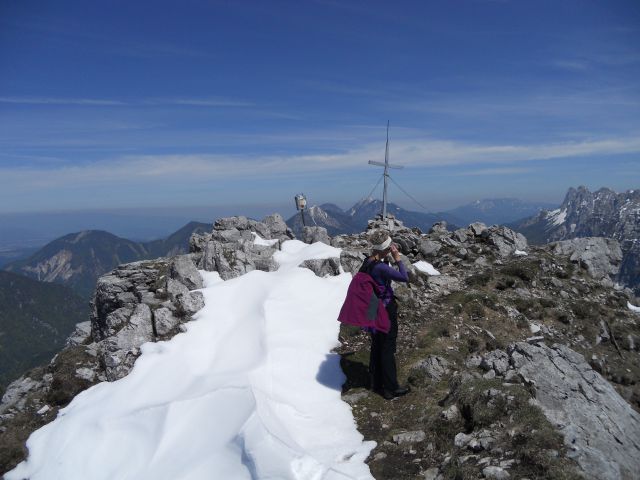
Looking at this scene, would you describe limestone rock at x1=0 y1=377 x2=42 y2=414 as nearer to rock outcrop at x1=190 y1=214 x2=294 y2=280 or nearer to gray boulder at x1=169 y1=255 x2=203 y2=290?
gray boulder at x1=169 y1=255 x2=203 y2=290

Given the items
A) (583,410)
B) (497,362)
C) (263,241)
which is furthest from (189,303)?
(583,410)

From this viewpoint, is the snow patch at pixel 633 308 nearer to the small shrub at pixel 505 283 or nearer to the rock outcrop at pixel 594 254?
the rock outcrop at pixel 594 254

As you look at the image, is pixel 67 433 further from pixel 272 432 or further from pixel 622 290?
pixel 622 290

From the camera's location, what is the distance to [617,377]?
49.8 feet

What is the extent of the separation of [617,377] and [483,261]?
10.0 metres

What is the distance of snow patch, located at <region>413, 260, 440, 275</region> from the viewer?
22111 mm

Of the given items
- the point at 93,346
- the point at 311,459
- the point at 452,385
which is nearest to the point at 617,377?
the point at 452,385

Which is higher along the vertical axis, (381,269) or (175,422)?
(381,269)

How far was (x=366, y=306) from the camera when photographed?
11000 millimetres

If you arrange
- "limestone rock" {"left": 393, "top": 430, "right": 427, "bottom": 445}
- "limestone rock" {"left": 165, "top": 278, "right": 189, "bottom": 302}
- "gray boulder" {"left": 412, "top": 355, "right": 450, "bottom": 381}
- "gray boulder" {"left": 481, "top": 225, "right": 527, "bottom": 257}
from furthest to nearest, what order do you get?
"gray boulder" {"left": 481, "top": 225, "right": 527, "bottom": 257} < "limestone rock" {"left": 165, "top": 278, "right": 189, "bottom": 302} < "gray boulder" {"left": 412, "top": 355, "right": 450, "bottom": 381} < "limestone rock" {"left": 393, "top": 430, "right": 427, "bottom": 445}

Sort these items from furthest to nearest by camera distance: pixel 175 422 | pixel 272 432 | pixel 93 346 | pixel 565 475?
1. pixel 93 346
2. pixel 175 422
3. pixel 272 432
4. pixel 565 475

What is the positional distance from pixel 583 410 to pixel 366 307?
5.61 metres

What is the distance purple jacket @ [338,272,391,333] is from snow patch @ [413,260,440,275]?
11.4m

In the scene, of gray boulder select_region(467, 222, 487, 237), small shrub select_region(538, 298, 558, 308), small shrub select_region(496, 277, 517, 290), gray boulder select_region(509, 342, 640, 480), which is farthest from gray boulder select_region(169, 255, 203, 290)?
Answer: gray boulder select_region(467, 222, 487, 237)
